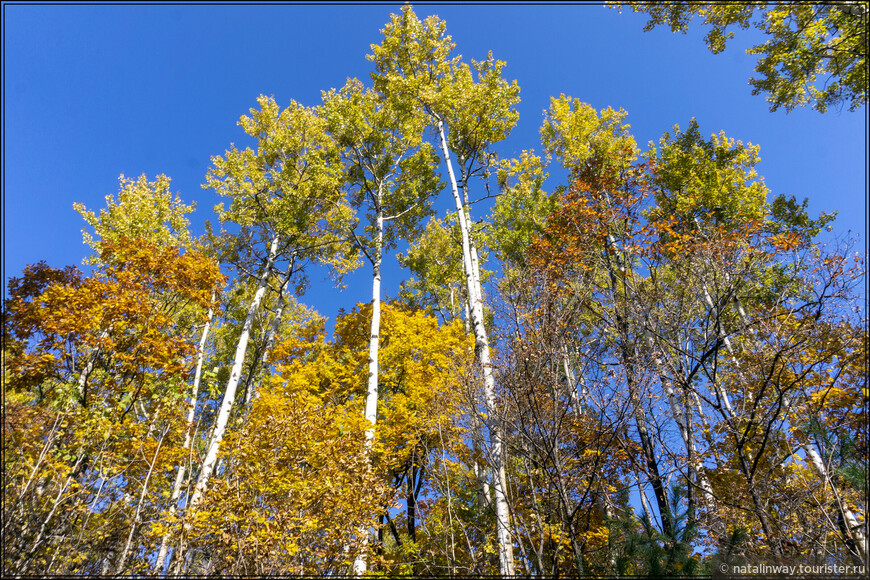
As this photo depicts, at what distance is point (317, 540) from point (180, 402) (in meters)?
3.89

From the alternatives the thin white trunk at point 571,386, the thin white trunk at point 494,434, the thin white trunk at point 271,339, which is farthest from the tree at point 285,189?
the thin white trunk at point 571,386

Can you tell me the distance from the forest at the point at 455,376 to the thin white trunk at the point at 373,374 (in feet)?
0.22

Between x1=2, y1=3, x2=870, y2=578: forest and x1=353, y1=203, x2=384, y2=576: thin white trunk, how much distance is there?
0.07m

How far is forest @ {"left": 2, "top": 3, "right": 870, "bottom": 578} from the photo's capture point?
185 inches

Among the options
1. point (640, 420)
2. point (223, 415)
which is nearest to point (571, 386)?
point (640, 420)

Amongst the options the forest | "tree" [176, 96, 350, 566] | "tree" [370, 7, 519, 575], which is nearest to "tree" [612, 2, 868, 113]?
the forest

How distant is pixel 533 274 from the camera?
21.2 ft

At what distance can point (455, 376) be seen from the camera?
6227 millimetres

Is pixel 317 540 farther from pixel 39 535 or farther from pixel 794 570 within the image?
pixel 794 570

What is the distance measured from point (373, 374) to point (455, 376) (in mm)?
2510

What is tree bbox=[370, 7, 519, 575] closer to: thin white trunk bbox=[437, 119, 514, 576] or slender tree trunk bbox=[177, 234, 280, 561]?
thin white trunk bbox=[437, 119, 514, 576]

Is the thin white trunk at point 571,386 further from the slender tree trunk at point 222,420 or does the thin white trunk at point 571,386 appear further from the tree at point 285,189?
the tree at point 285,189

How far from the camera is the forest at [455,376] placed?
4695 mm

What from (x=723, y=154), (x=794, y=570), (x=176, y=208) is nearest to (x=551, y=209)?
(x=723, y=154)
